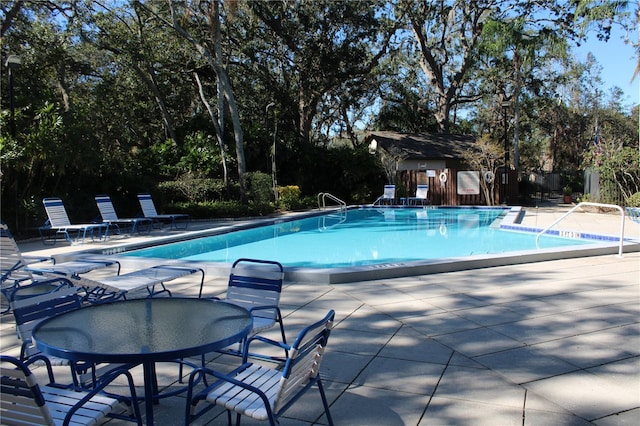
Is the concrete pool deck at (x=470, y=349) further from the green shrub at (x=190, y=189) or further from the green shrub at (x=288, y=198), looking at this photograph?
the green shrub at (x=288, y=198)

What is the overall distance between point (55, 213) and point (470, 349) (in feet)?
31.2

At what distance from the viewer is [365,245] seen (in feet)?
36.4

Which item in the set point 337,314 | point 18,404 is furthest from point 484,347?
point 18,404

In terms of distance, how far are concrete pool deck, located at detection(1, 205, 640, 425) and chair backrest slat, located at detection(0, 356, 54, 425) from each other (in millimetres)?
973

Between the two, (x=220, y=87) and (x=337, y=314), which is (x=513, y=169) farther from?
(x=337, y=314)

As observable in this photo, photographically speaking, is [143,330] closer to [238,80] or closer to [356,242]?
[356,242]

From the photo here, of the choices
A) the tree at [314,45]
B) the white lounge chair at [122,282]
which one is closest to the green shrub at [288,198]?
the tree at [314,45]

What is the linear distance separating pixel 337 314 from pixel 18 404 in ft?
10.4

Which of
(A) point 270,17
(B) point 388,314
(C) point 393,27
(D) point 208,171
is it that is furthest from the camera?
(C) point 393,27

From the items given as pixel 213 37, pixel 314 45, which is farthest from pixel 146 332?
pixel 314 45

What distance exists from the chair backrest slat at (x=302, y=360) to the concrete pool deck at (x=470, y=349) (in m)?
0.47

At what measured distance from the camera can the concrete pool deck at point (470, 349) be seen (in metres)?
2.73

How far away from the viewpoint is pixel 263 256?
9.84 m

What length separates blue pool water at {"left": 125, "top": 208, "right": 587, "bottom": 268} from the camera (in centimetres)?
956
